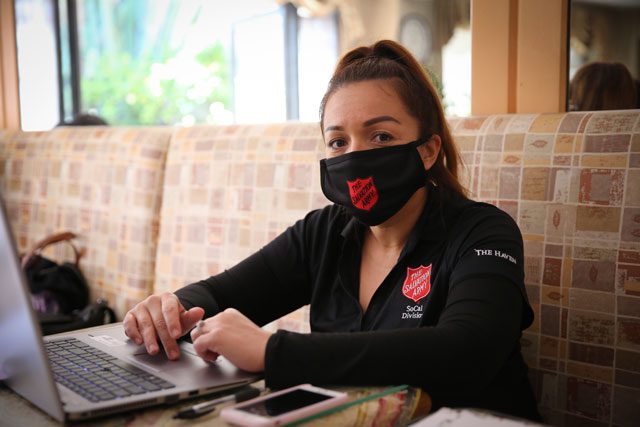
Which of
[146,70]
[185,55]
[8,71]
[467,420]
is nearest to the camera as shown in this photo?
A: [467,420]

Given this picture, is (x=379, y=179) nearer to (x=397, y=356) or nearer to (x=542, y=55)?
(x=397, y=356)

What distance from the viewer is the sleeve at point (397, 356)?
798 millimetres

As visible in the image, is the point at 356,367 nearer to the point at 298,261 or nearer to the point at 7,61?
the point at 298,261

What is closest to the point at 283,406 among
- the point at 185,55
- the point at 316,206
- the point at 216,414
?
the point at 216,414

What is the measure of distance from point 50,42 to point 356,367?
3.50m

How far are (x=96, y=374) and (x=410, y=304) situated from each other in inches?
21.1

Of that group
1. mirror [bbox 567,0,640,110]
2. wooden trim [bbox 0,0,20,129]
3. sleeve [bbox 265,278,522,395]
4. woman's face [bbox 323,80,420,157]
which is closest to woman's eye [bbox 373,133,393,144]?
woman's face [bbox 323,80,420,157]

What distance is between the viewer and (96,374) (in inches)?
33.5

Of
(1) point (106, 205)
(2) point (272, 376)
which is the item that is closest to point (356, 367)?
(2) point (272, 376)

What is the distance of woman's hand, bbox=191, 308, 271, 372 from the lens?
0.83 m

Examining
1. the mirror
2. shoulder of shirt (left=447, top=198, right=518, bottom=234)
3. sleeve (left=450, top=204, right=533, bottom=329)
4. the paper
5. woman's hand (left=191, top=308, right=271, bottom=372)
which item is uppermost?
the mirror

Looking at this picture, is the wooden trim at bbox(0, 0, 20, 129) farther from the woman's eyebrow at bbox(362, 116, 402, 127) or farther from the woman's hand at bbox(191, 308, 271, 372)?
the woman's hand at bbox(191, 308, 271, 372)

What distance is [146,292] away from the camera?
84.3 inches

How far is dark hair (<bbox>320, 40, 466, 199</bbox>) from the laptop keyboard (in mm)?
663
